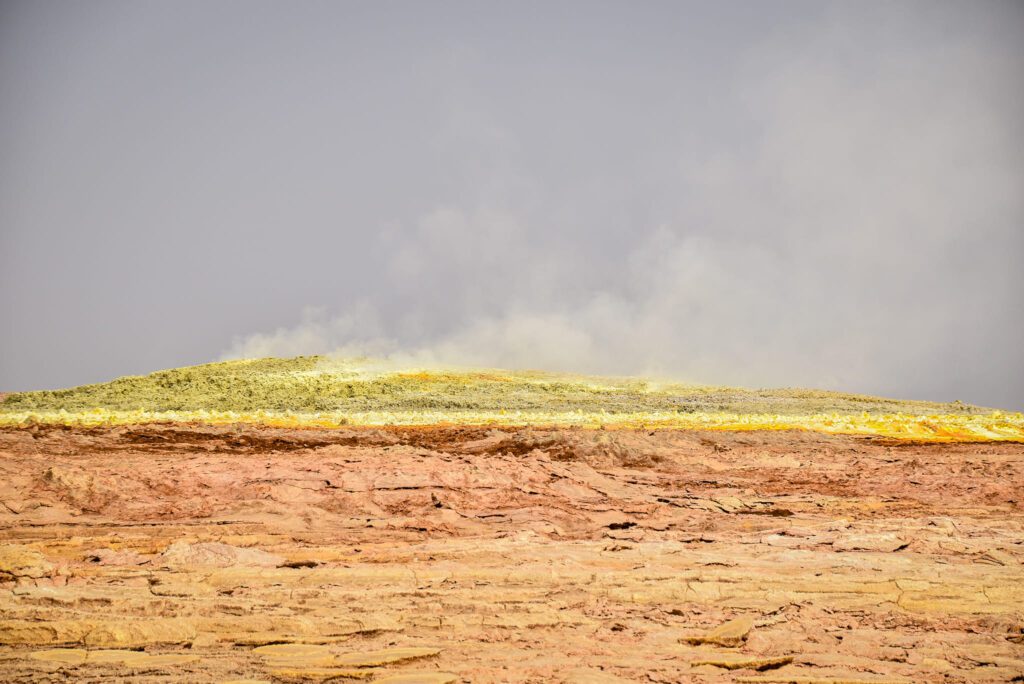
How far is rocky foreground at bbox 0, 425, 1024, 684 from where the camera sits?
5.55m

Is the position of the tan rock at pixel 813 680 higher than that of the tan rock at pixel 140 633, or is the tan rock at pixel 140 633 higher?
the tan rock at pixel 140 633

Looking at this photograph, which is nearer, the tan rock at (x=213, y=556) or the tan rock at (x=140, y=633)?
the tan rock at (x=140, y=633)

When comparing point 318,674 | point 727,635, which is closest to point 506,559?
point 727,635

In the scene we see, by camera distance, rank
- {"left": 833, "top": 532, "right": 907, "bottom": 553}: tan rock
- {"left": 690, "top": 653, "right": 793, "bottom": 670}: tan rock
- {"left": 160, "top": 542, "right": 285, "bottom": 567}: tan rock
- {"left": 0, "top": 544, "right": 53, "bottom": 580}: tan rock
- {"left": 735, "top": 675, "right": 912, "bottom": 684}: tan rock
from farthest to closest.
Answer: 1. {"left": 833, "top": 532, "right": 907, "bottom": 553}: tan rock
2. {"left": 160, "top": 542, "right": 285, "bottom": 567}: tan rock
3. {"left": 0, "top": 544, "right": 53, "bottom": 580}: tan rock
4. {"left": 690, "top": 653, "right": 793, "bottom": 670}: tan rock
5. {"left": 735, "top": 675, "right": 912, "bottom": 684}: tan rock

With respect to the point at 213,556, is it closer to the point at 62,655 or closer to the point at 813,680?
the point at 62,655

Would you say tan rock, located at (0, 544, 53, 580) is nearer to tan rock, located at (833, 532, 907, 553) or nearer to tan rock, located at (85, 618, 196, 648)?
tan rock, located at (85, 618, 196, 648)

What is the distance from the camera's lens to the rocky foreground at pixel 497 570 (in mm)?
5547

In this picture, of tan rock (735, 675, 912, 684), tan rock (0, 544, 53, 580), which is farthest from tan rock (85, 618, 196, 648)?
tan rock (735, 675, 912, 684)

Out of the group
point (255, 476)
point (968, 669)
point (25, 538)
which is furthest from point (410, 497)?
point (968, 669)

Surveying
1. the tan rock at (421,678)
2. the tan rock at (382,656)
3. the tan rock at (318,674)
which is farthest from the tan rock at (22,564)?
the tan rock at (421,678)

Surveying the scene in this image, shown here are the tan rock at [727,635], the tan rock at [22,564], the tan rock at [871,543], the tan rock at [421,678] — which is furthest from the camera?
the tan rock at [871,543]

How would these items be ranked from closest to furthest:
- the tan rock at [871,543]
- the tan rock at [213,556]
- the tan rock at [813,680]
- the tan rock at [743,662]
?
1. the tan rock at [813,680]
2. the tan rock at [743,662]
3. the tan rock at [213,556]
4. the tan rock at [871,543]

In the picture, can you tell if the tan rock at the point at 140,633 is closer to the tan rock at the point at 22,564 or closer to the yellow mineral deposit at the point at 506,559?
the yellow mineral deposit at the point at 506,559

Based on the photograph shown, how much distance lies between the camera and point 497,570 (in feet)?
23.8
